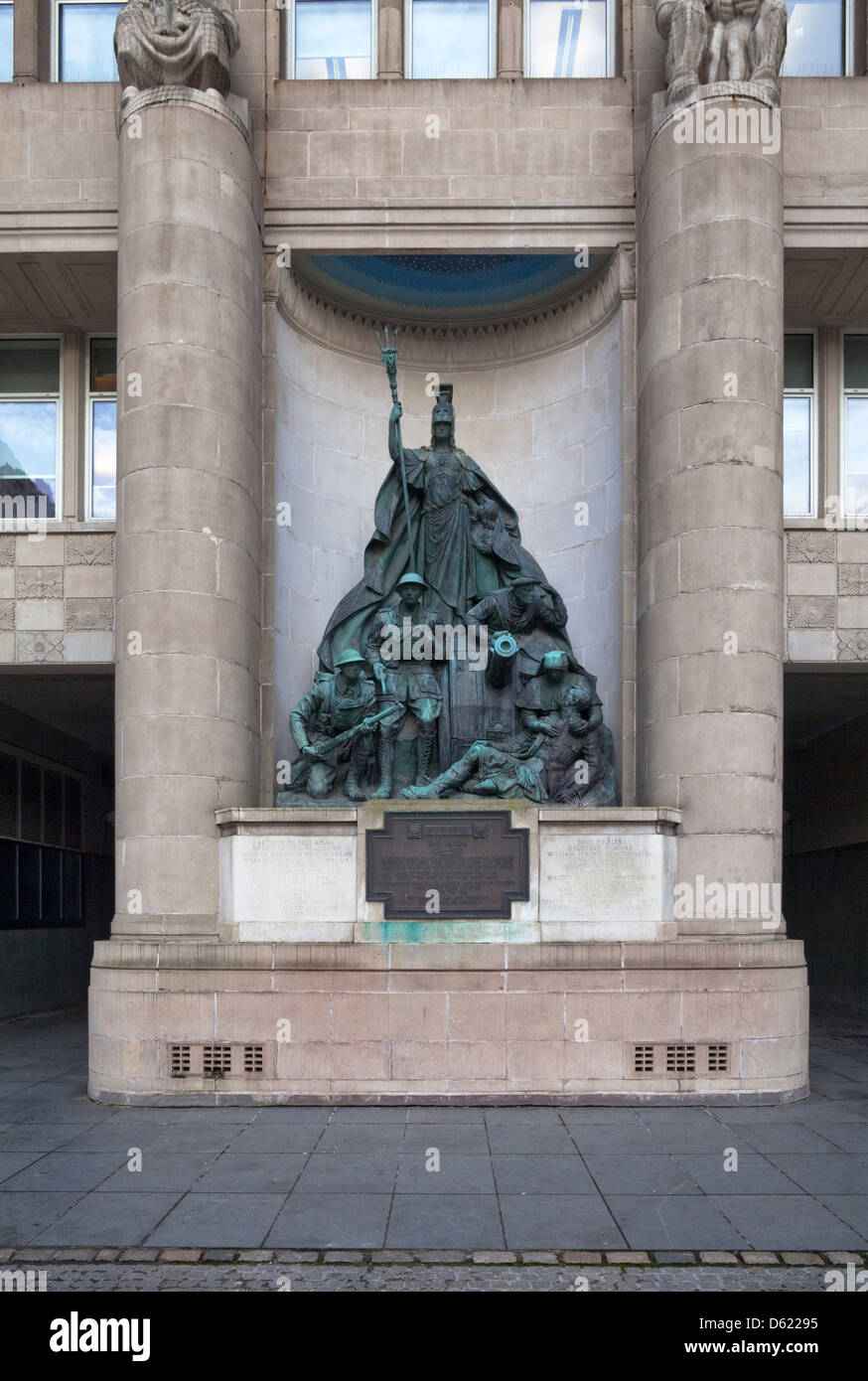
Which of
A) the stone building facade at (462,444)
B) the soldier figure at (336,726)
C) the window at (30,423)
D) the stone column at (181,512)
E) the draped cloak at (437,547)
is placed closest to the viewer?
the stone building facade at (462,444)

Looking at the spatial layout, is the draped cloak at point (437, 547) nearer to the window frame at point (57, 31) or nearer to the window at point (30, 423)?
the window at point (30, 423)

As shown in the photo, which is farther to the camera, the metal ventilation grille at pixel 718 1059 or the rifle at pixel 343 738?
the rifle at pixel 343 738

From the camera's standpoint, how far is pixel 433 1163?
920cm

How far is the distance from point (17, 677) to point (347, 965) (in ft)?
22.5

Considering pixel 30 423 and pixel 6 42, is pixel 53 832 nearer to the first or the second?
pixel 30 423

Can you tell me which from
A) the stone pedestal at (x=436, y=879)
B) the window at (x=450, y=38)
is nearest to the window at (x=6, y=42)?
the window at (x=450, y=38)

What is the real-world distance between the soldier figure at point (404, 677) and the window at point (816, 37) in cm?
834

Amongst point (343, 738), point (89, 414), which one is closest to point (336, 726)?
point (343, 738)

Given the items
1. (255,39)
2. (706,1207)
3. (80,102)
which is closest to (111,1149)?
(706,1207)

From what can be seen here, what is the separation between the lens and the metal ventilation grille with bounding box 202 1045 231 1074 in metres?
11.7

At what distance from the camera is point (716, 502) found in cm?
1252

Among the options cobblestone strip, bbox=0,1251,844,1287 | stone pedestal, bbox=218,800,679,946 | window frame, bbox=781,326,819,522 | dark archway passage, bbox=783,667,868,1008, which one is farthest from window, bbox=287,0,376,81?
cobblestone strip, bbox=0,1251,844,1287

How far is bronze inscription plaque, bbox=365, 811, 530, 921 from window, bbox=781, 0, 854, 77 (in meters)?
10.6

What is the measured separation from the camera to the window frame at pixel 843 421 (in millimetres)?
14914
